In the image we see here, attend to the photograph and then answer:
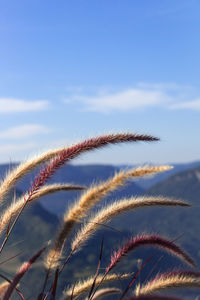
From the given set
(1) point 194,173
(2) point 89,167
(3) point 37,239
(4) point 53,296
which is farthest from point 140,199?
(2) point 89,167

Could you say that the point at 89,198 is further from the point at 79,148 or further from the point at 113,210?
the point at 79,148

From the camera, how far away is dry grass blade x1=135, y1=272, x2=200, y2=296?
2.23m

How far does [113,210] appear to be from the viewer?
2.28m

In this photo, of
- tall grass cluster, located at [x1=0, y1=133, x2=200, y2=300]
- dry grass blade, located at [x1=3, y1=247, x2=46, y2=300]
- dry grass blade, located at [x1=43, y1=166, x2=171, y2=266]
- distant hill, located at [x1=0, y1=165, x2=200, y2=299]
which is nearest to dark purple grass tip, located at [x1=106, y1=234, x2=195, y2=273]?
tall grass cluster, located at [x1=0, y1=133, x2=200, y2=300]

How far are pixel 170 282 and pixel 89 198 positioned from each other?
56 cm

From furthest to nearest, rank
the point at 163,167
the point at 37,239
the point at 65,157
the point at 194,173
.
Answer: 1. the point at 194,173
2. the point at 37,239
3. the point at 163,167
4. the point at 65,157

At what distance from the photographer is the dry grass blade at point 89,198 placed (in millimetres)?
2250

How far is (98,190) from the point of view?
7.58 ft

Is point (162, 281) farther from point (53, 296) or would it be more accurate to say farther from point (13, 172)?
point (13, 172)

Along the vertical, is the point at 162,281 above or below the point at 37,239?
above

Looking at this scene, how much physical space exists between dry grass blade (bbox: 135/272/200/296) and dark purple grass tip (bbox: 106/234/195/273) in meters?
0.10

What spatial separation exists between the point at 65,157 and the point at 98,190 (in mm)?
342

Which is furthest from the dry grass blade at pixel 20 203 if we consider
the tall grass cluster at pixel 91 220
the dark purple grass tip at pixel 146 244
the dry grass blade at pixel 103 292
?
the dry grass blade at pixel 103 292

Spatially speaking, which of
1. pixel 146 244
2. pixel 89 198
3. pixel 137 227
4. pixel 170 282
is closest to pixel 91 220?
pixel 89 198
